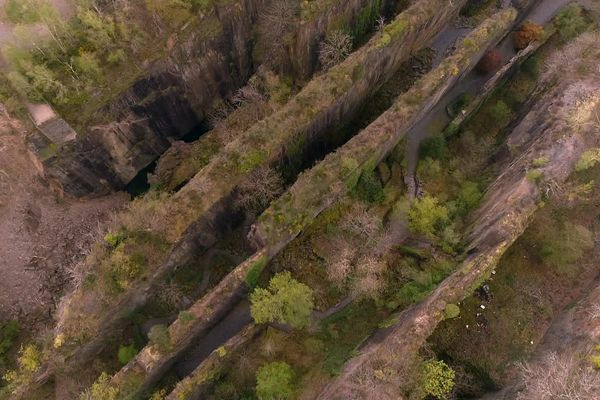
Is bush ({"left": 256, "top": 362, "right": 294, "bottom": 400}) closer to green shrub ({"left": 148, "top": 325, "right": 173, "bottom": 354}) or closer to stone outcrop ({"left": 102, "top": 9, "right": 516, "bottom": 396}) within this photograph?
stone outcrop ({"left": 102, "top": 9, "right": 516, "bottom": 396})

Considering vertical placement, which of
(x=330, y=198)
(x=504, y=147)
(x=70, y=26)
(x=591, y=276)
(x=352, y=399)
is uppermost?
(x=70, y=26)

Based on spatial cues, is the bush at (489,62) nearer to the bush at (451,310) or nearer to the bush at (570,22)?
the bush at (570,22)

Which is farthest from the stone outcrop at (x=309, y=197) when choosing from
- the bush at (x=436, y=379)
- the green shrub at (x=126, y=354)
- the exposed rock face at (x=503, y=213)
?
the bush at (x=436, y=379)

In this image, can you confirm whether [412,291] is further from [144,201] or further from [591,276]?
[144,201]

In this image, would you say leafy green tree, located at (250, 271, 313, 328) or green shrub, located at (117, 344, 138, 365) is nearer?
leafy green tree, located at (250, 271, 313, 328)

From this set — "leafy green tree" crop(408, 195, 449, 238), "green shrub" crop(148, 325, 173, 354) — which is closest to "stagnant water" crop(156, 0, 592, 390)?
"green shrub" crop(148, 325, 173, 354)

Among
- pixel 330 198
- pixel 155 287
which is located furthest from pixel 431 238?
pixel 155 287
